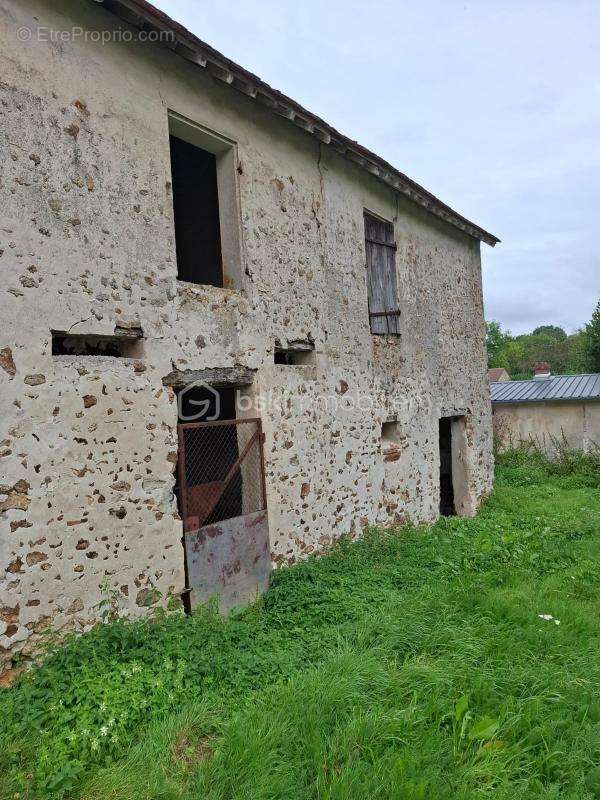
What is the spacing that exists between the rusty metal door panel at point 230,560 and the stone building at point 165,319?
0.03 meters

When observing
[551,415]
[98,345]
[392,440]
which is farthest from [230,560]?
[551,415]

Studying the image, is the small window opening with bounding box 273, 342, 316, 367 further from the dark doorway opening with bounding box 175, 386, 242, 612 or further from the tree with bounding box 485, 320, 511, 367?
the tree with bounding box 485, 320, 511, 367

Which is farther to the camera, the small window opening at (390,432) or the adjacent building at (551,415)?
the adjacent building at (551,415)

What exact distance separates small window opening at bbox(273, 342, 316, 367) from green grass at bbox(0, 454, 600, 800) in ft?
7.68

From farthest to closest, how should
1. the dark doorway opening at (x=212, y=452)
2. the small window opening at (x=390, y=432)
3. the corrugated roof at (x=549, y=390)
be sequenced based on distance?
the corrugated roof at (x=549, y=390), the small window opening at (x=390, y=432), the dark doorway opening at (x=212, y=452)

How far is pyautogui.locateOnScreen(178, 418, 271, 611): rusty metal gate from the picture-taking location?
468 centimetres

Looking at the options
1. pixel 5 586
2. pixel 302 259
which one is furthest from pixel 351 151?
pixel 5 586

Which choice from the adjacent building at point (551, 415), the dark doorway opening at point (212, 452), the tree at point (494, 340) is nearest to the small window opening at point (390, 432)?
the dark doorway opening at point (212, 452)

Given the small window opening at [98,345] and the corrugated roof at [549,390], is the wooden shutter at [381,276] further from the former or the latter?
the corrugated roof at [549,390]

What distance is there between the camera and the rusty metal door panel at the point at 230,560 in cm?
468

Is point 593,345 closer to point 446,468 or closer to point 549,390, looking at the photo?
point 549,390

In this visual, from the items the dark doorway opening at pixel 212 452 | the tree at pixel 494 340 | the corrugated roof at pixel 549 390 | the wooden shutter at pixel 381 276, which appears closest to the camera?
the dark doorway opening at pixel 212 452

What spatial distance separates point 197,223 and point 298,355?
276 cm

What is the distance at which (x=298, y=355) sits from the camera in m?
6.36
